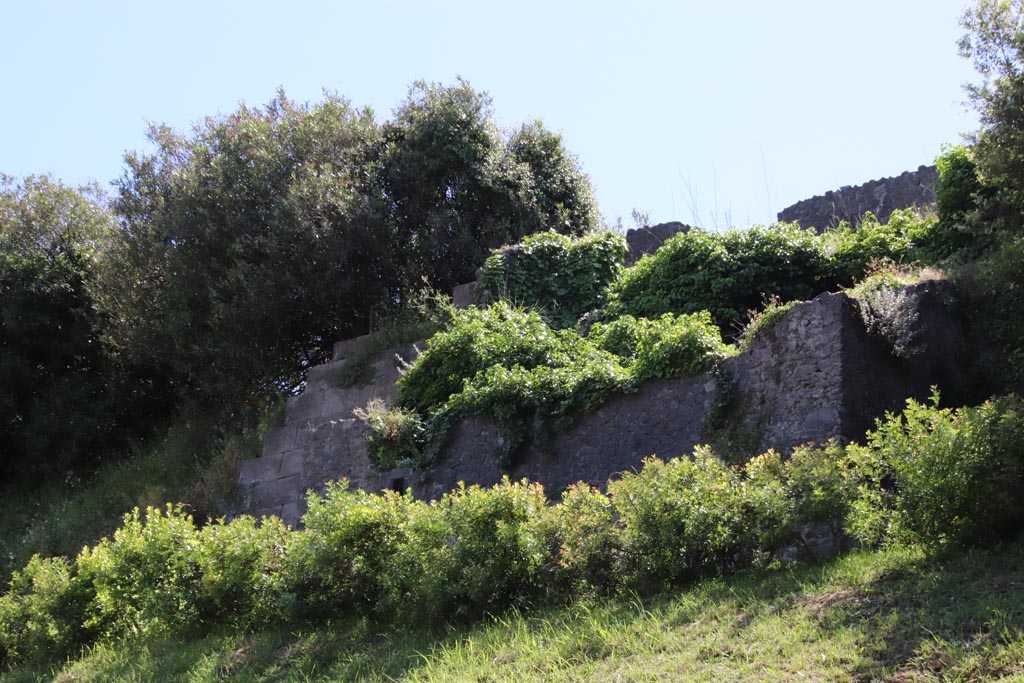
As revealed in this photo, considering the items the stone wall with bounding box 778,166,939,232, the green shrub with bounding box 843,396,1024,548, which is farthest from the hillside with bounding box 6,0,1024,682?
the stone wall with bounding box 778,166,939,232

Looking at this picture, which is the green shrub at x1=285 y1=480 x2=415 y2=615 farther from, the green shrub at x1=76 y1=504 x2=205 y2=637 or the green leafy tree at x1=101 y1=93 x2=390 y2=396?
the green leafy tree at x1=101 y1=93 x2=390 y2=396

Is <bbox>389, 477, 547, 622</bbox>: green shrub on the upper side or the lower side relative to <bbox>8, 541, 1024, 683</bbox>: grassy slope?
upper

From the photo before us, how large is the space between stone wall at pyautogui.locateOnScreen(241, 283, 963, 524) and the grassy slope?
7.36 ft

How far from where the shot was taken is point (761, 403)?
915 centimetres

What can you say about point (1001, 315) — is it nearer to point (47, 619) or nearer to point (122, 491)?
point (47, 619)

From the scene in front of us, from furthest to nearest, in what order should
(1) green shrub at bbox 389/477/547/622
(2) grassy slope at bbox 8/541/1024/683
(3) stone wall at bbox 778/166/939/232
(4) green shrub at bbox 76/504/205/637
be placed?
(3) stone wall at bbox 778/166/939/232 → (4) green shrub at bbox 76/504/205/637 → (1) green shrub at bbox 389/477/547/622 → (2) grassy slope at bbox 8/541/1024/683

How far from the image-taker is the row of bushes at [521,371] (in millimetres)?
10023

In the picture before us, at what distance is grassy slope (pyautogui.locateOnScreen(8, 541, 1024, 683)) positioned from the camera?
513 cm

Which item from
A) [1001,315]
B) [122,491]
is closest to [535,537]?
[1001,315]

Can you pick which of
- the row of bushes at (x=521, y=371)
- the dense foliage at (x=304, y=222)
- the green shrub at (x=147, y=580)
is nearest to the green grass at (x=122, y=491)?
the dense foliage at (x=304, y=222)

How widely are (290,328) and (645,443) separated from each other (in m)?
7.69

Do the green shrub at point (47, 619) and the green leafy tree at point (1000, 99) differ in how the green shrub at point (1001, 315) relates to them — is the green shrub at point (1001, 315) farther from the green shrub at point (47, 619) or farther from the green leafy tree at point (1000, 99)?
the green shrub at point (47, 619)

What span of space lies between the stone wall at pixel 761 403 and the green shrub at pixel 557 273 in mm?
2679

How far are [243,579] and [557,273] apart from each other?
20.3 ft
